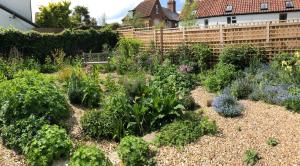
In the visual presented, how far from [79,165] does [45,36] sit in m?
12.9

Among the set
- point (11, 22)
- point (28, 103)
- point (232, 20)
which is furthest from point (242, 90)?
point (232, 20)

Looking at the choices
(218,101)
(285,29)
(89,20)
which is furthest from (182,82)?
(89,20)

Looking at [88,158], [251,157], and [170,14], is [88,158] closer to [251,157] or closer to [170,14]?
[251,157]

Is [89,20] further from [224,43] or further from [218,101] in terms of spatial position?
[218,101]

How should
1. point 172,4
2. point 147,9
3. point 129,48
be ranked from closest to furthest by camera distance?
point 129,48, point 147,9, point 172,4

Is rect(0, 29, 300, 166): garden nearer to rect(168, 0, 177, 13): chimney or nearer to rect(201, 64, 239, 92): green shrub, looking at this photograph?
rect(201, 64, 239, 92): green shrub

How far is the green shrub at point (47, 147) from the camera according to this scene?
19.1 feet

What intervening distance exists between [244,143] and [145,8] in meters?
39.5

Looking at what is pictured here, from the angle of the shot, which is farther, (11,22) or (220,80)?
(11,22)

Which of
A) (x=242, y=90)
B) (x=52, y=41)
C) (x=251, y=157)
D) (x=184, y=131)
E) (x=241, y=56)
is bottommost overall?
(x=251, y=157)

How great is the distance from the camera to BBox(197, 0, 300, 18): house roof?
33.3m

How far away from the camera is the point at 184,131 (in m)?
6.64

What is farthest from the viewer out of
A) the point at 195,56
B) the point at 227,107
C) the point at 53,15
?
the point at 53,15

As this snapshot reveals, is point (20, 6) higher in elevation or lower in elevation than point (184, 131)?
higher
